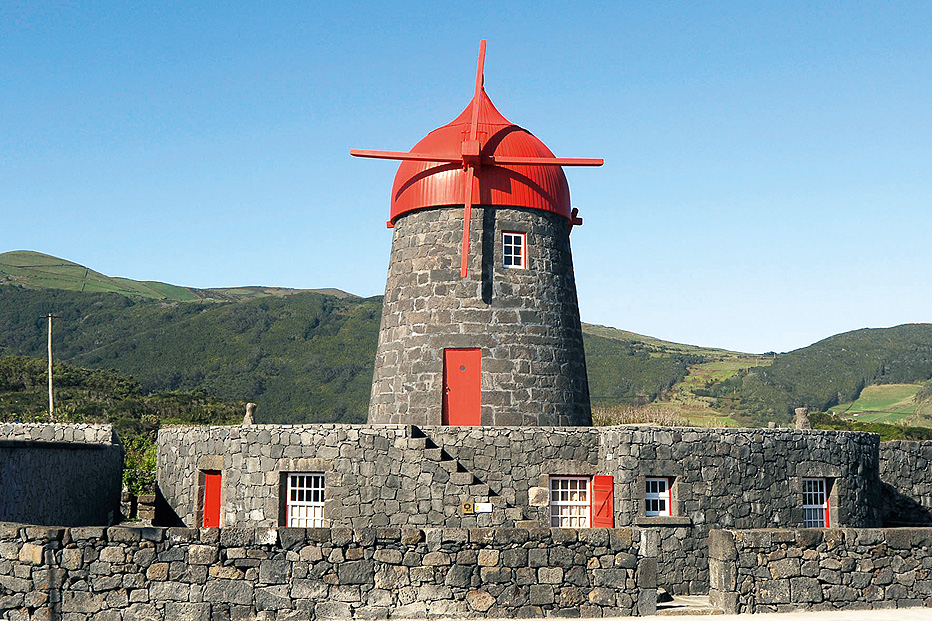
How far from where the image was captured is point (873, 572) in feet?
43.0

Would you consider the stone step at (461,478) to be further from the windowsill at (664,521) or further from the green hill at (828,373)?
the green hill at (828,373)

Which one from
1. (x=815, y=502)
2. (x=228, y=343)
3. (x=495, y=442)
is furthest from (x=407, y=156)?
(x=228, y=343)

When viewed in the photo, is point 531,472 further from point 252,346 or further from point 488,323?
point 252,346

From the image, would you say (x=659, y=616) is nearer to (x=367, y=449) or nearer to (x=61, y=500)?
(x=367, y=449)

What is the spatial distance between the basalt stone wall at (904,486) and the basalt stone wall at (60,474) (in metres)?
17.9

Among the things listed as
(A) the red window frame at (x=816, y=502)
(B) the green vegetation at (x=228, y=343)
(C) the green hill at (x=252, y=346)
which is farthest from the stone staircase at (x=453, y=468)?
(B) the green vegetation at (x=228, y=343)

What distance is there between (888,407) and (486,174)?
7533 cm

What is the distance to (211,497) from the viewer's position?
63.9 feet

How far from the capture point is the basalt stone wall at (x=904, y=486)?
72.9 feet

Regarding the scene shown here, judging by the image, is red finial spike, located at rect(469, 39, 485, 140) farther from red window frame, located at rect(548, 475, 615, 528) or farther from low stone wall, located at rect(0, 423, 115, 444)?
low stone wall, located at rect(0, 423, 115, 444)

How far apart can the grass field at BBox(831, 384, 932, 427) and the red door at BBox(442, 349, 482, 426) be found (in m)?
59.9

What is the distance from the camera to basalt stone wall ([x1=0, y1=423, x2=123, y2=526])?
15.9 metres

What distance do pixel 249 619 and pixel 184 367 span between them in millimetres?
94536

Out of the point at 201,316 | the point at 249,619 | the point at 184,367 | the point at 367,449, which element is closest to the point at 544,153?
the point at 367,449
